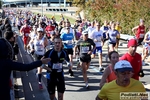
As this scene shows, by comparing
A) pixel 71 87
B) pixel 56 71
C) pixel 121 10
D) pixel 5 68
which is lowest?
pixel 71 87

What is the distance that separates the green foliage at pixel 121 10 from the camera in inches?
896

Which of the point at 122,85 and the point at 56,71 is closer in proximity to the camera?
the point at 122,85

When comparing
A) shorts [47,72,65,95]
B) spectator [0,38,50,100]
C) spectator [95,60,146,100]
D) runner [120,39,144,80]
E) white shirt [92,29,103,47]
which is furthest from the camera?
white shirt [92,29,103,47]

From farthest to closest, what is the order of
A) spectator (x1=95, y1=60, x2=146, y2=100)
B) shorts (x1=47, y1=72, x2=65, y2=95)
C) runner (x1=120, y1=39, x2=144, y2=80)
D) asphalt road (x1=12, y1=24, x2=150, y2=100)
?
asphalt road (x1=12, y1=24, x2=150, y2=100) → shorts (x1=47, y1=72, x2=65, y2=95) → runner (x1=120, y1=39, x2=144, y2=80) → spectator (x1=95, y1=60, x2=146, y2=100)

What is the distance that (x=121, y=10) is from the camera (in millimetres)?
25484

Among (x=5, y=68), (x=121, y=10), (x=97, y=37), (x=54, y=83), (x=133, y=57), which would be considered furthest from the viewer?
(x=121, y=10)

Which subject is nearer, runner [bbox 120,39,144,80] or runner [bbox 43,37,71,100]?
runner [bbox 120,39,144,80]

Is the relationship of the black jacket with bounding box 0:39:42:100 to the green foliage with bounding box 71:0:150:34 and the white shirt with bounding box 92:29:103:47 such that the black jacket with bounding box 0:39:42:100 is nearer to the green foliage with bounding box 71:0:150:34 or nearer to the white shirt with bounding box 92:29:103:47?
the white shirt with bounding box 92:29:103:47

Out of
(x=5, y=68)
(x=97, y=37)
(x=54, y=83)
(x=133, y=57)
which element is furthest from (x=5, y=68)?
(x=97, y=37)

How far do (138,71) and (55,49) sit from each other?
177cm

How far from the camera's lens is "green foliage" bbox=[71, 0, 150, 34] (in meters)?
22.8

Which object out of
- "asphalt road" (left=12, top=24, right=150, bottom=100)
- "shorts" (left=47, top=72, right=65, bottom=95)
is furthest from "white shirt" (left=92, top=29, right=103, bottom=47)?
"shorts" (left=47, top=72, right=65, bottom=95)

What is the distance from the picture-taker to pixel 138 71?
6.01 meters

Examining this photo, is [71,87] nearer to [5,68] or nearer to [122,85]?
[5,68]
